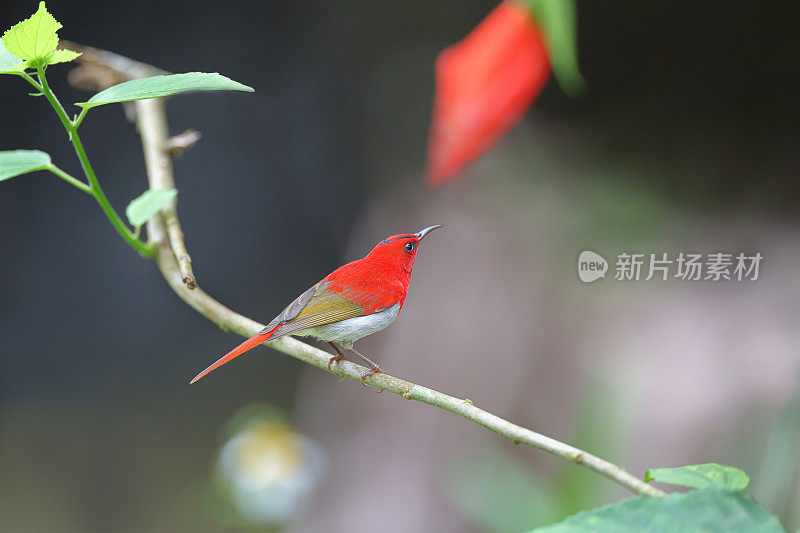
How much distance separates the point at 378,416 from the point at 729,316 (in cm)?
42

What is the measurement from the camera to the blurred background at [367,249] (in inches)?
28.4

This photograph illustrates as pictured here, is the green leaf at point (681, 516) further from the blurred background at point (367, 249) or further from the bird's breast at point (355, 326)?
the blurred background at point (367, 249)

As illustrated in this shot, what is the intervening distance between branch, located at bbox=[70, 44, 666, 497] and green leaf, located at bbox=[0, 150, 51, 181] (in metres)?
0.05

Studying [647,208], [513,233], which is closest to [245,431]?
[513,233]

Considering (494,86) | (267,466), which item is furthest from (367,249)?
(494,86)

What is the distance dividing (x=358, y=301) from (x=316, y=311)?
15 millimetres

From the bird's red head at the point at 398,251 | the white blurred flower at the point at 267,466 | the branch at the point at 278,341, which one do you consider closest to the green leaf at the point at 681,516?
the branch at the point at 278,341

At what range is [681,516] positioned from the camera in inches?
6.4

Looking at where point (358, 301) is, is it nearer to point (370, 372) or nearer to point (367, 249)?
point (370, 372)

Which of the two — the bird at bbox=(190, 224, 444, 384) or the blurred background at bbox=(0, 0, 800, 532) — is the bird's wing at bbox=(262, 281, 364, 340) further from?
the blurred background at bbox=(0, 0, 800, 532)

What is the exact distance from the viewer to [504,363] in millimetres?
783

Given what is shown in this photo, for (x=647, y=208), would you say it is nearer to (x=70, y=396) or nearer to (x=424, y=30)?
(x=424, y=30)

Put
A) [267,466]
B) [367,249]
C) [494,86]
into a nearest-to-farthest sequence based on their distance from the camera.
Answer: [494,86], [267,466], [367,249]

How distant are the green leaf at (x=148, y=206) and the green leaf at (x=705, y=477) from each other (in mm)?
176
